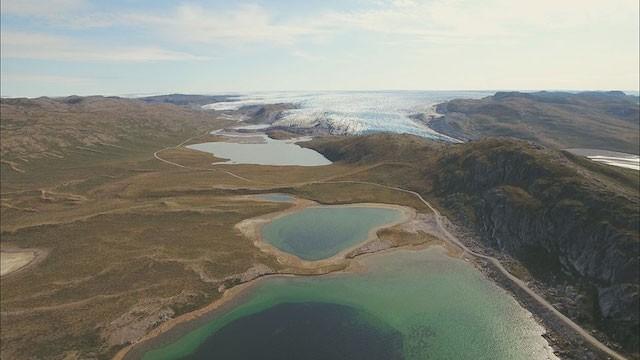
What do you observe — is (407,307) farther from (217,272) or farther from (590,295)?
(217,272)

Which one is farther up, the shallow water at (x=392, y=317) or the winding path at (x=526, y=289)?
the winding path at (x=526, y=289)

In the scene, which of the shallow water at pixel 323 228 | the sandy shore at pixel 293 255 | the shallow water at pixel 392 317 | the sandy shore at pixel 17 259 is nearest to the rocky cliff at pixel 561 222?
the shallow water at pixel 392 317

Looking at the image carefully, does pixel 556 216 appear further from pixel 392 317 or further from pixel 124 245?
pixel 124 245

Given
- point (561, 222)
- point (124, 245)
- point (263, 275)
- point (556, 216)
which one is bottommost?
point (263, 275)

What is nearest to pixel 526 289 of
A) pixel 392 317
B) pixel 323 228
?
pixel 392 317

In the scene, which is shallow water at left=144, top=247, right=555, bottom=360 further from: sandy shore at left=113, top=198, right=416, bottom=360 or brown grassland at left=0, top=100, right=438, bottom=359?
brown grassland at left=0, top=100, right=438, bottom=359

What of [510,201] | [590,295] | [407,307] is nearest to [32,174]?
[407,307]

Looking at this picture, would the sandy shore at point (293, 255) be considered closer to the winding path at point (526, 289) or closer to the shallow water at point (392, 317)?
the shallow water at point (392, 317)
